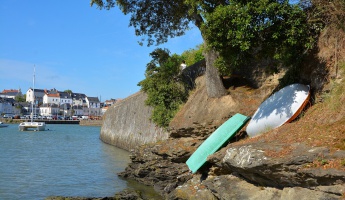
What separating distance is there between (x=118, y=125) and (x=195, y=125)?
23016mm

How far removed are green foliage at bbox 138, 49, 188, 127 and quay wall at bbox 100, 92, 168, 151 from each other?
2.84 m

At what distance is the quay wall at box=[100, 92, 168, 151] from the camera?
87.2 feet

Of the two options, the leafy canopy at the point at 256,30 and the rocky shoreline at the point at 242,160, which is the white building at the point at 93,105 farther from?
the leafy canopy at the point at 256,30

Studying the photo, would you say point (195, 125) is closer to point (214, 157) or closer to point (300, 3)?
point (214, 157)

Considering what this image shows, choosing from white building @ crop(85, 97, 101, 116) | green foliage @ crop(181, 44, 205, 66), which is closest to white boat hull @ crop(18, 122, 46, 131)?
green foliage @ crop(181, 44, 205, 66)

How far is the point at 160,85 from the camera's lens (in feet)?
65.1

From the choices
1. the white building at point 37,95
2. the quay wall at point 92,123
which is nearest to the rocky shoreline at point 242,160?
the quay wall at point 92,123

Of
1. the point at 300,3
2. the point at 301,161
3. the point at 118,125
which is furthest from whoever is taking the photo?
the point at 118,125

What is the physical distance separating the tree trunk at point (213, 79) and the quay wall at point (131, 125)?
755 cm

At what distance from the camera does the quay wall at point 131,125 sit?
87.2 ft

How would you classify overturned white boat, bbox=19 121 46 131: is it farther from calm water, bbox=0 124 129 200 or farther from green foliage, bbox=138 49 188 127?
green foliage, bbox=138 49 188 127

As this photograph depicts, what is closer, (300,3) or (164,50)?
(300,3)

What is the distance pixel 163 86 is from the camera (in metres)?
19.6

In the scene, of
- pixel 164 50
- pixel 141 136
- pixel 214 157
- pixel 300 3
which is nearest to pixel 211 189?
pixel 214 157
